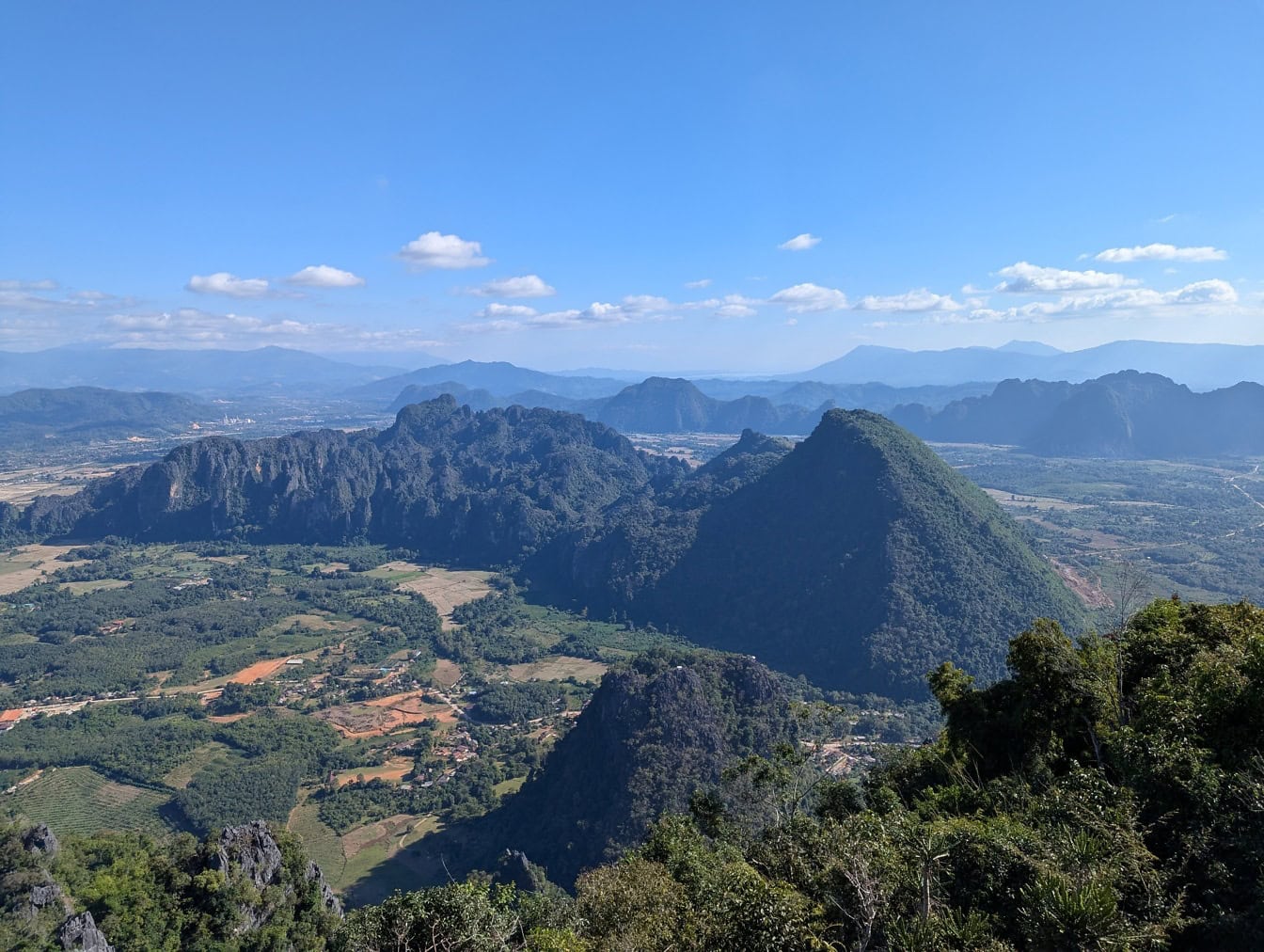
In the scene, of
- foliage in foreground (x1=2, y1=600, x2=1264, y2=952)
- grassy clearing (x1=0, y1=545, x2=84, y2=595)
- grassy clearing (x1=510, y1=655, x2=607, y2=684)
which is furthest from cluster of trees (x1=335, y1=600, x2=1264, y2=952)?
grassy clearing (x1=0, y1=545, x2=84, y2=595)

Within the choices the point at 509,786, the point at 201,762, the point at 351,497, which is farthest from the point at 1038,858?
the point at 351,497

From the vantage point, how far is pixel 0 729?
55.2 m

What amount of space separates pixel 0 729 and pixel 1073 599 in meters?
101

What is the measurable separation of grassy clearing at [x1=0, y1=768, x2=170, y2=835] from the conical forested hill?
176 ft

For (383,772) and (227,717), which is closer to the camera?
(383,772)

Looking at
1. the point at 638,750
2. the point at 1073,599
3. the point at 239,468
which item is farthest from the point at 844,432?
the point at 239,468

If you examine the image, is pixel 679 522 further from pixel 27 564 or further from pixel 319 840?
pixel 27 564

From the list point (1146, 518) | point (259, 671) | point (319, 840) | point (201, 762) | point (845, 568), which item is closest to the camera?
point (319, 840)

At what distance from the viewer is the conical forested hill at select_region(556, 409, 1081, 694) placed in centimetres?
6594

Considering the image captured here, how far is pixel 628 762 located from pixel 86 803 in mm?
37408

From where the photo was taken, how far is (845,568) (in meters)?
76.4

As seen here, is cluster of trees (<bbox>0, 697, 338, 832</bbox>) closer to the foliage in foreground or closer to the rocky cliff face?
the rocky cliff face

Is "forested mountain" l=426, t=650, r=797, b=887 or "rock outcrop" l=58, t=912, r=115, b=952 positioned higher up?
"rock outcrop" l=58, t=912, r=115, b=952

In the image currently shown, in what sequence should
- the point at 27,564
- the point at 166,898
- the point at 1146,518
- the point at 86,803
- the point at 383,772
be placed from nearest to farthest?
the point at 166,898, the point at 86,803, the point at 383,772, the point at 27,564, the point at 1146,518
